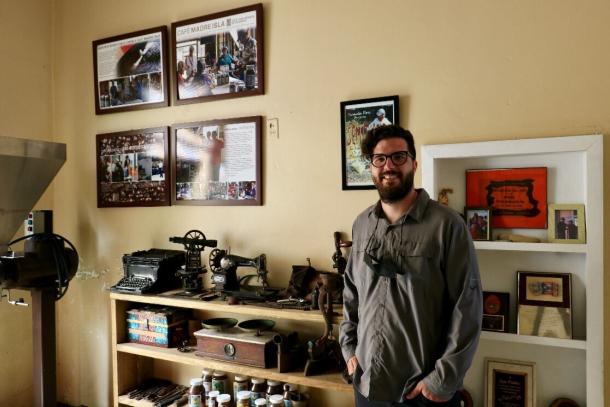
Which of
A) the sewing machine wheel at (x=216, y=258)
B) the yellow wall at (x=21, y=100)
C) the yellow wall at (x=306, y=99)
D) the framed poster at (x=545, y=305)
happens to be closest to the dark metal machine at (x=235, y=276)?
the sewing machine wheel at (x=216, y=258)

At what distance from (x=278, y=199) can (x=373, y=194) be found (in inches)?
21.7

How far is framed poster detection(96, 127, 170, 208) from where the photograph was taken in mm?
2854

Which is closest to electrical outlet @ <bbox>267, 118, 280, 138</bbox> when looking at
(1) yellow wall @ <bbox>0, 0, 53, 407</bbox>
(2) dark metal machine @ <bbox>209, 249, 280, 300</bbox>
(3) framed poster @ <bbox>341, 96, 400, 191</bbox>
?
(3) framed poster @ <bbox>341, 96, 400, 191</bbox>

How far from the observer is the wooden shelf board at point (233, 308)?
2107 millimetres

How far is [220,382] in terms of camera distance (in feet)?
8.39

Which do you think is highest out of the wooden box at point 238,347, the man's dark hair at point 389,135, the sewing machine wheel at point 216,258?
the man's dark hair at point 389,135

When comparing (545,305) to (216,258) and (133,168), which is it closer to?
(216,258)

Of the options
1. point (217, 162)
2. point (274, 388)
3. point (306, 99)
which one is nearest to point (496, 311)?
point (274, 388)

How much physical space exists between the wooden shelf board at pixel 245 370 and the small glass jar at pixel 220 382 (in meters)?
0.23

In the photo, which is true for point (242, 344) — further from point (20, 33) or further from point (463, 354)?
point (20, 33)

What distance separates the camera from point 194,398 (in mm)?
2467

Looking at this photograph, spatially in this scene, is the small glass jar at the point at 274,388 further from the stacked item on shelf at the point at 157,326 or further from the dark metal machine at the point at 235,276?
the stacked item on shelf at the point at 157,326

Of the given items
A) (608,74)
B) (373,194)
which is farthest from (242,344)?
(608,74)

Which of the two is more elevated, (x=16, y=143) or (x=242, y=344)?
(x=16, y=143)
